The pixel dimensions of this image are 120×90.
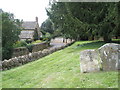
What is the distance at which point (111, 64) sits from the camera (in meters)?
5.48

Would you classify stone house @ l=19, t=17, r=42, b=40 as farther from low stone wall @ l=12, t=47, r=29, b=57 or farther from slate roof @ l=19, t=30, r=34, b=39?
low stone wall @ l=12, t=47, r=29, b=57

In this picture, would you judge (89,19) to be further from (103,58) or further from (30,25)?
(30,25)

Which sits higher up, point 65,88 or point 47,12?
point 47,12

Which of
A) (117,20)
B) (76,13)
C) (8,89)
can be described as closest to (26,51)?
(76,13)

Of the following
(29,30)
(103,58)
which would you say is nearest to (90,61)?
(103,58)

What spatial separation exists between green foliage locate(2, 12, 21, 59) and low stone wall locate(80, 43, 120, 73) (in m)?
10.4

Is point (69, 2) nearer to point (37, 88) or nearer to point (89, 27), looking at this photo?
point (89, 27)

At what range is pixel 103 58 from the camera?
548cm

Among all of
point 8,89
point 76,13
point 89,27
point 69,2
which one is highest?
point 69,2

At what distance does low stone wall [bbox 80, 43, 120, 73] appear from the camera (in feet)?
17.8

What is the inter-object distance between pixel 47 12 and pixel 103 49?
1556 centimetres

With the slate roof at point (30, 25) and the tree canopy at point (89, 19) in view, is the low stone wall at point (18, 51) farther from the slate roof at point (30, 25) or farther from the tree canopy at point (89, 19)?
the slate roof at point (30, 25)

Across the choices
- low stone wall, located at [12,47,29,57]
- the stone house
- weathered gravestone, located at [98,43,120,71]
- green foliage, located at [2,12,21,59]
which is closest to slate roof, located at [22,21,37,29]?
the stone house

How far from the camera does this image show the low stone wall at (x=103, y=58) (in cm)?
543
